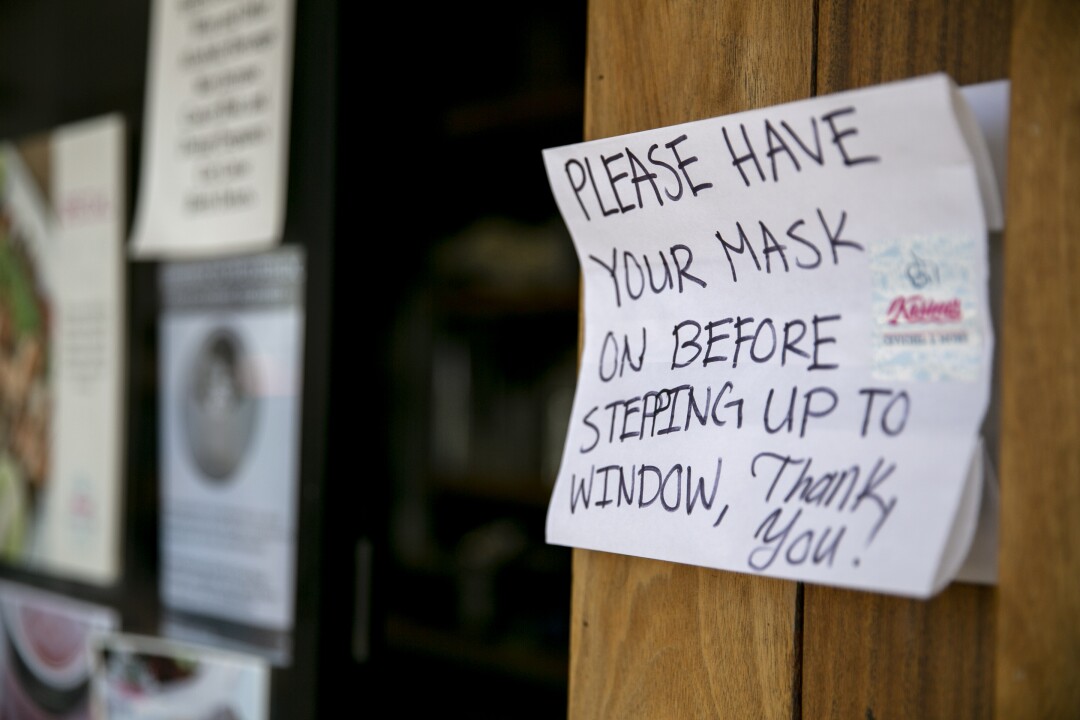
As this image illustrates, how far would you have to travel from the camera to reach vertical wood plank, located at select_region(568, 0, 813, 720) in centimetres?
48

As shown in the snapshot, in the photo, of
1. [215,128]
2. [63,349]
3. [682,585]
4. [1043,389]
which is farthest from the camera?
[63,349]

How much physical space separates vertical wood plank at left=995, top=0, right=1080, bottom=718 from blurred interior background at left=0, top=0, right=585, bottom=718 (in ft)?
2.03

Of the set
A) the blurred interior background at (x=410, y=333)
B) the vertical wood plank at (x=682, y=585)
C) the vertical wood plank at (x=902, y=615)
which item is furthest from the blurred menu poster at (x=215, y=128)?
the vertical wood plank at (x=902, y=615)

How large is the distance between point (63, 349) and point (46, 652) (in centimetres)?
40

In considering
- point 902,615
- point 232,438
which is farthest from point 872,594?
point 232,438

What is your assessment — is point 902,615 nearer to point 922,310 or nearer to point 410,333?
point 922,310

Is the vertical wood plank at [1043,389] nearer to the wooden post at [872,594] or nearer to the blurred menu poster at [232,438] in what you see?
the wooden post at [872,594]

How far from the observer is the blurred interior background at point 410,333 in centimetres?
85

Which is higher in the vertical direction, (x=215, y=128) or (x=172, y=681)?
(x=215, y=128)

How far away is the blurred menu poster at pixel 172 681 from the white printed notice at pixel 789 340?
0.54 m

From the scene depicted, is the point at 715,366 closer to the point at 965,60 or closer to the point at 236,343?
the point at 965,60

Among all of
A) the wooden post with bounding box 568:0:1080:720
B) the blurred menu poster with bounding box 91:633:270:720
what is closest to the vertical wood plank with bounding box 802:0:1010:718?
the wooden post with bounding box 568:0:1080:720

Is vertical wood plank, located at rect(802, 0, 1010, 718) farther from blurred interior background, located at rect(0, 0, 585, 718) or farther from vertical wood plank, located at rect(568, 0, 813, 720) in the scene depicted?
blurred interior background, located at rect(0, 0, 585, 718)

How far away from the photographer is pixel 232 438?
93 centimetres
